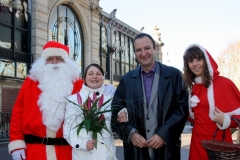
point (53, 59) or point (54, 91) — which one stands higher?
point (53, 59)

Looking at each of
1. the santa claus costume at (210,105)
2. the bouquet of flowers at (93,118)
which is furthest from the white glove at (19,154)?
the santa claus costume at (210,105)

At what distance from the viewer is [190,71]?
326cm

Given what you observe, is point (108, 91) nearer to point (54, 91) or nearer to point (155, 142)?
point (54, 91)

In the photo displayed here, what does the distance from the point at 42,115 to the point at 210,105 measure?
7.12 ft

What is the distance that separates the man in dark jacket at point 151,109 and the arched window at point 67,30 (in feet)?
41.4

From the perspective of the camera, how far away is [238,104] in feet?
9.61

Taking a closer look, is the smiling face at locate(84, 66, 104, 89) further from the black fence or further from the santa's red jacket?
the black fence

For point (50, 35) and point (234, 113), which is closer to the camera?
point (234, 113)

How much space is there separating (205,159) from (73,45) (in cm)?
1511

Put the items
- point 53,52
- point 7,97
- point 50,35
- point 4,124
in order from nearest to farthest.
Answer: point 53,52 → point 4,124 → point 7,97 → point 50,35

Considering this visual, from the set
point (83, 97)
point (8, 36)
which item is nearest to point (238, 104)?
point (83, 97)

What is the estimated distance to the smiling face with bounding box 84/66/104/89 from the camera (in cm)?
355

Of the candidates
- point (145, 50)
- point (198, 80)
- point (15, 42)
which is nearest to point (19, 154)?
point (145, 50)

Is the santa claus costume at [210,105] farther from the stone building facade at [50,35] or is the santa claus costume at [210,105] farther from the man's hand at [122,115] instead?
the stone building facade at [50,35]
